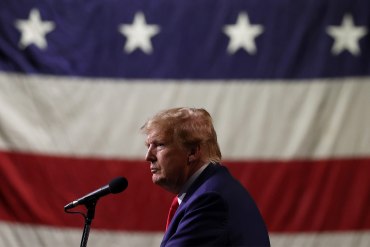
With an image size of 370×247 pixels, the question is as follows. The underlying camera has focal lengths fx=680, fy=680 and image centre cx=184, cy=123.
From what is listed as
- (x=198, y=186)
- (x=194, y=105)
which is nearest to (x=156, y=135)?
(x=198, y=186)

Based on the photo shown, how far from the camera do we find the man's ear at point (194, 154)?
1.61 metres

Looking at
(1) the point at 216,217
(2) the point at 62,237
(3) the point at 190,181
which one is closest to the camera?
(1) the point at 216,217

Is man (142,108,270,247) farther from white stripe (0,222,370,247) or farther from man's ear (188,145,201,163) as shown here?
white stripe (0,222,370,247)

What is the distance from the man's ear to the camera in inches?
63.2

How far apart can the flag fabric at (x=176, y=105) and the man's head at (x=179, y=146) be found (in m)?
1.09

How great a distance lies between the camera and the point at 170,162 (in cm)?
160

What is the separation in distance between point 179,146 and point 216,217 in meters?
0.23

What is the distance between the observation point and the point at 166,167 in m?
1.61

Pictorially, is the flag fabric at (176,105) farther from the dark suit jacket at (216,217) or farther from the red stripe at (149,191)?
the dark suit jacket at (216,217)

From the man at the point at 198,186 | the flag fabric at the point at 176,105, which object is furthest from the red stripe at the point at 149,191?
the man at the point at 198,186

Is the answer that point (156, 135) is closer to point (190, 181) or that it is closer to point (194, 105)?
point (190, 181)

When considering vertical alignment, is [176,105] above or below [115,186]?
above

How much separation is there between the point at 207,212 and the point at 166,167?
0.66ft

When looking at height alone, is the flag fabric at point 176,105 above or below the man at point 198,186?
above
